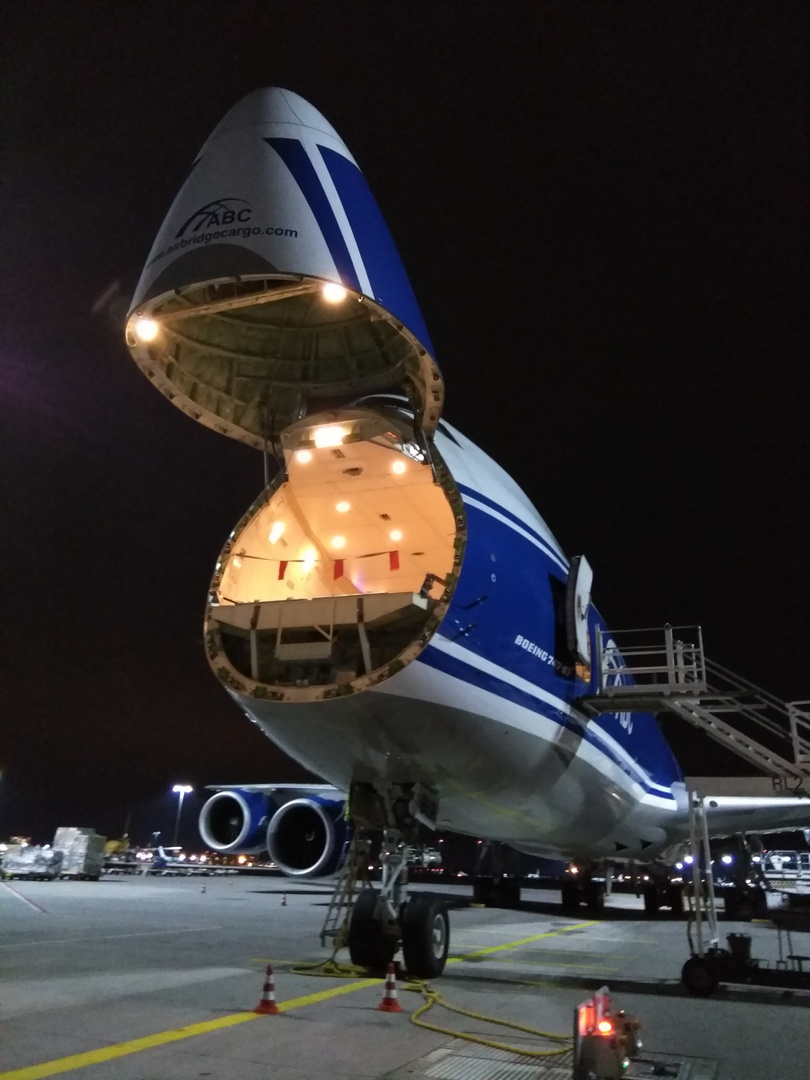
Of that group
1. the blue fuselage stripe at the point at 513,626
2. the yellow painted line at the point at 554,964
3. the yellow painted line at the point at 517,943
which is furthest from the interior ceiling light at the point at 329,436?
the yellow painted line at the point at 554,964

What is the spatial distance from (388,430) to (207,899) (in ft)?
53.2

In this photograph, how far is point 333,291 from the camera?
7.27 m

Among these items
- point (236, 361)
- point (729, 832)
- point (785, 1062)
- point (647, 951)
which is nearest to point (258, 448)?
point (236, 361)

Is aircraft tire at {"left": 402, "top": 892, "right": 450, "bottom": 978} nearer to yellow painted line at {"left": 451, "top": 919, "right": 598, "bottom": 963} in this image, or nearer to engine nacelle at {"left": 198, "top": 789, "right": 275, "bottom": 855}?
yellow painted line at {"left": 451, "top": 919, "right": 598, "bottom": 963}

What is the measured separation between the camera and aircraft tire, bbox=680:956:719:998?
8789 millimetres

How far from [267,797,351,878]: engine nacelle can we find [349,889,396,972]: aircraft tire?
28.4ft

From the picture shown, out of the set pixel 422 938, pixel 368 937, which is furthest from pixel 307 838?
pixel 422 938

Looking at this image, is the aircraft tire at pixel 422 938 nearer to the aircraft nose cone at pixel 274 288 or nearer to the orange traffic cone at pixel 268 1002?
the orange traffic cone at pixel 268 1002

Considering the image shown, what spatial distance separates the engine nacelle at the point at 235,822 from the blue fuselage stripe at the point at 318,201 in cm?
1646

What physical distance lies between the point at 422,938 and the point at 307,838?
35.2ft

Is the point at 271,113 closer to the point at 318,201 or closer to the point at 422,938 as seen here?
the point at 318,201

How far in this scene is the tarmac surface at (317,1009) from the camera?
5520mm

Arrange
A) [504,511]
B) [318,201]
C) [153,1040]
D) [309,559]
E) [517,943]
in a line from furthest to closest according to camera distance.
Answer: [517,943] → [309,559] → [504,511] → [318,201] → [153,1040]

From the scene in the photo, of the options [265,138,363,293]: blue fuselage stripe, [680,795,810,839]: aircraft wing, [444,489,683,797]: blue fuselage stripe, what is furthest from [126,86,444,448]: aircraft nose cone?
[680,795,810,839]: aircraft wing
